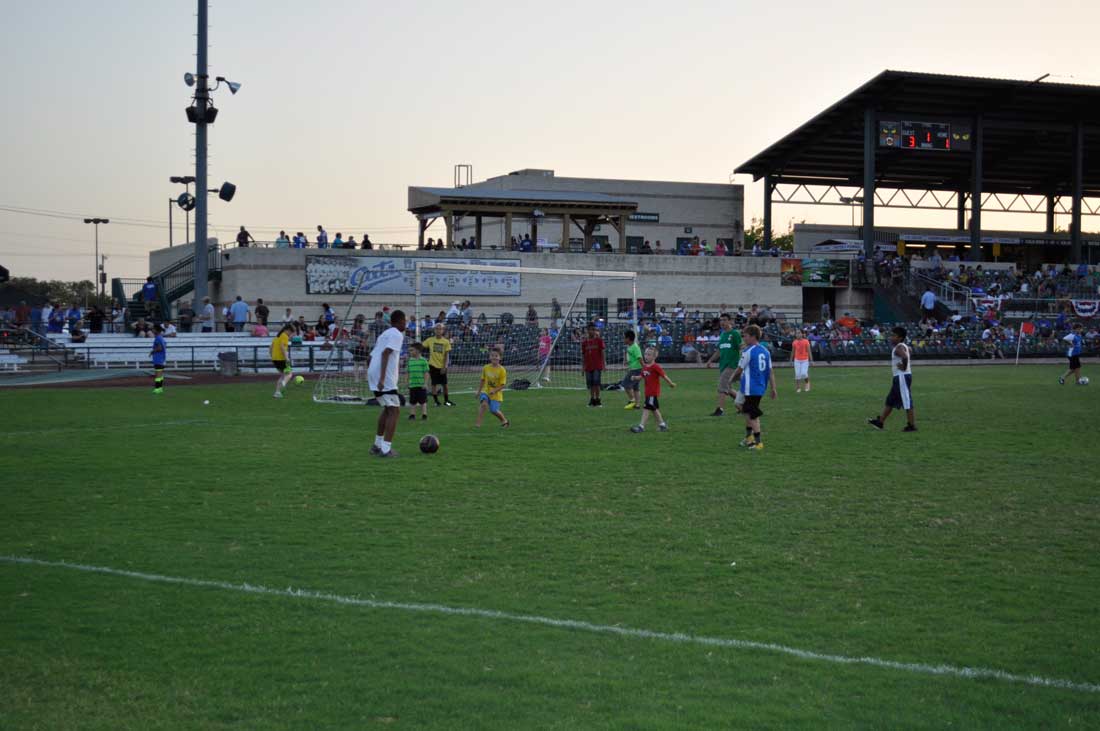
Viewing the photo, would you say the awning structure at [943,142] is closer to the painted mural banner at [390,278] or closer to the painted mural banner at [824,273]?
the painted mural banner at [824,273]

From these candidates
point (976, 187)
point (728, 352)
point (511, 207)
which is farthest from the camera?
point (976, 187)

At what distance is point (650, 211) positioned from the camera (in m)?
61.1

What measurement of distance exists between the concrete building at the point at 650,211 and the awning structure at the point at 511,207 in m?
6.54

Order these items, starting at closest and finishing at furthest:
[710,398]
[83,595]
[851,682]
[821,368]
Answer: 1. [851,682]
2. [83,595]
3. [710,398]
4. [821,368]

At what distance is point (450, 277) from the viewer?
46.1 m

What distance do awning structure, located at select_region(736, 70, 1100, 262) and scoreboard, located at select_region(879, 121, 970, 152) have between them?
0.16 ft

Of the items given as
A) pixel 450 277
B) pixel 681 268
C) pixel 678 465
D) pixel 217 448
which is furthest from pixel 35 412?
pixel 681 268

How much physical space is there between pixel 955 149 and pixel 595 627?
51777mm

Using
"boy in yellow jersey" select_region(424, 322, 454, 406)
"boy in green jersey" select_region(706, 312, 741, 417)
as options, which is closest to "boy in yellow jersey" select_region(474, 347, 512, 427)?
"boy in yellow jersey" select_region(424, 322, 454, 406)

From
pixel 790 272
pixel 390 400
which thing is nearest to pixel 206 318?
pixel 390 400

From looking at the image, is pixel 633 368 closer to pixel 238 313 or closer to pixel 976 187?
pixel 238 313

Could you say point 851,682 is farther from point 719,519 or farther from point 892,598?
point 719,519

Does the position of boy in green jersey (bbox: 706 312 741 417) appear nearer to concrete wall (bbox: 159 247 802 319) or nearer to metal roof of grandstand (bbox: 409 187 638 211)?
concrete wall (bbox: 159 247 802 319)

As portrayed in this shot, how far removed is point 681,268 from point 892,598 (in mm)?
44628
